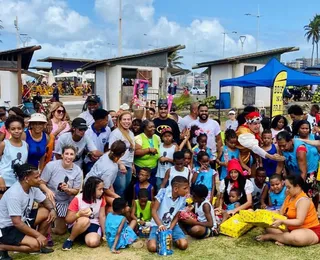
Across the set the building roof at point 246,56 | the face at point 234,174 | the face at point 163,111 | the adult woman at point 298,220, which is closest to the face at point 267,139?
the face at point 234,174

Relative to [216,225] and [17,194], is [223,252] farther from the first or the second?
[17,194]

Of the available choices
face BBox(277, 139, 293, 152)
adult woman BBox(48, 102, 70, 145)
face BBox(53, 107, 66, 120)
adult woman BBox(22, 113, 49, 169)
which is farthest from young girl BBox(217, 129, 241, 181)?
adult woman BBox(22, 113, 49, 169)

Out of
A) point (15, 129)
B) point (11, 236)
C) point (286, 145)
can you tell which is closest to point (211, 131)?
point (286, 145)

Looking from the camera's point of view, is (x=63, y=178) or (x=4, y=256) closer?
(x=4, y=256)

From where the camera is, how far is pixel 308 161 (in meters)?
5.98

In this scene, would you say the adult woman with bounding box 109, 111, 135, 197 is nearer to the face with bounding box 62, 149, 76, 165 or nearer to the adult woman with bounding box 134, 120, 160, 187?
the adult woman with bounding box 134, 120, 160, 187

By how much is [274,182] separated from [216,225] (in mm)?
983

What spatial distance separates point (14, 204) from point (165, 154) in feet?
8.12

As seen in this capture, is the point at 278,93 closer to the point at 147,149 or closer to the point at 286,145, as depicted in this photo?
the point at 286,145

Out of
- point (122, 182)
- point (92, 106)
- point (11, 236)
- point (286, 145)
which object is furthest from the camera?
point (92, 106)

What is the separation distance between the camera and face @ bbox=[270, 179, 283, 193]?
5.75 m

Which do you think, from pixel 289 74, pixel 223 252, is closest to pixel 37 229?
pixel 223 252

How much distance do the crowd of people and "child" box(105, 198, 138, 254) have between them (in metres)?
0.01

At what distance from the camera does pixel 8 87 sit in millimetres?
18328
